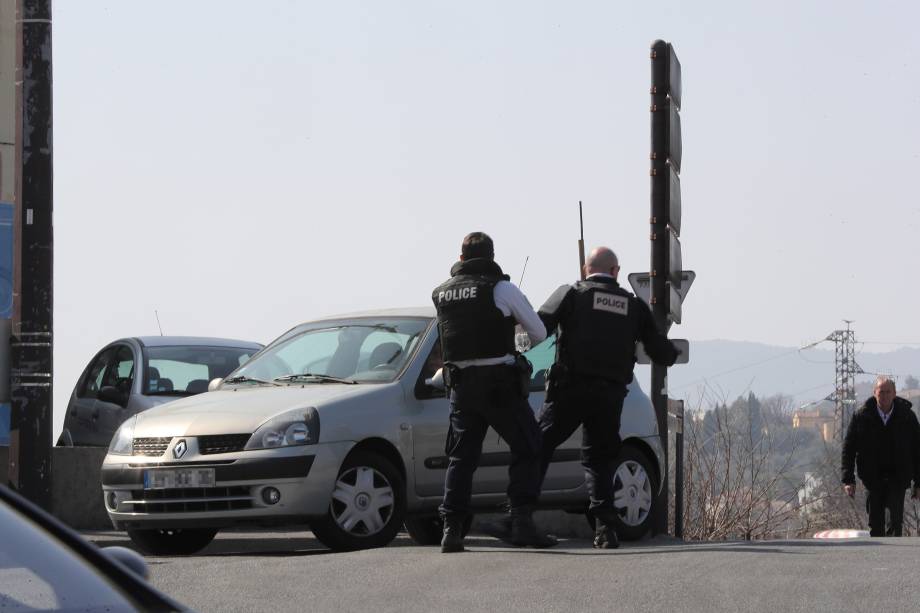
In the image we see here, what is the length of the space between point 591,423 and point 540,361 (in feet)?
5.06

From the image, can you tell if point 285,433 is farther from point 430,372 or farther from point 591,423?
point 591,423

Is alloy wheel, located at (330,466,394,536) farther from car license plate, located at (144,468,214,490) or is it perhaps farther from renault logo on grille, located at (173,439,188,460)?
renault logo on grille, located at (173,439,188,460)

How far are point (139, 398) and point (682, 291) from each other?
4.74 m

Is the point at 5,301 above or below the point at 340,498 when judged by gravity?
above

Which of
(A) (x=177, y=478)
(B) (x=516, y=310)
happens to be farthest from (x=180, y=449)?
(B) (x=516, y=310)

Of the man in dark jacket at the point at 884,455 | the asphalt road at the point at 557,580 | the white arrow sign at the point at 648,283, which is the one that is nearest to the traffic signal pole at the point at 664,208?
the white arrow sign at the point at 648,283

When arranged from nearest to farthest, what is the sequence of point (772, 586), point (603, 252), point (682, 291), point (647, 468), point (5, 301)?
point (772, 586) < point (603, 252) < point (647, 468) < point (682, 291) < point (5, 301)

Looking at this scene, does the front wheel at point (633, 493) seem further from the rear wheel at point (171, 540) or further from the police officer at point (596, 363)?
the rear wheel at point (171, 540)

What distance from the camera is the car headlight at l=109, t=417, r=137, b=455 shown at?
11164 millimetres

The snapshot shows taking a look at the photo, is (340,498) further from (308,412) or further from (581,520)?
(581,520)

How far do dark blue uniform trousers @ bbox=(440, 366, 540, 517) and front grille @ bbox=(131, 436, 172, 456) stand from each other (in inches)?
68.9

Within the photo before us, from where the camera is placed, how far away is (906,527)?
4294 cm

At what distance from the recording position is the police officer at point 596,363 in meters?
10.9

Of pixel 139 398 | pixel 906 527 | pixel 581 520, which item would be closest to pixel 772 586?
pixel 581 520
